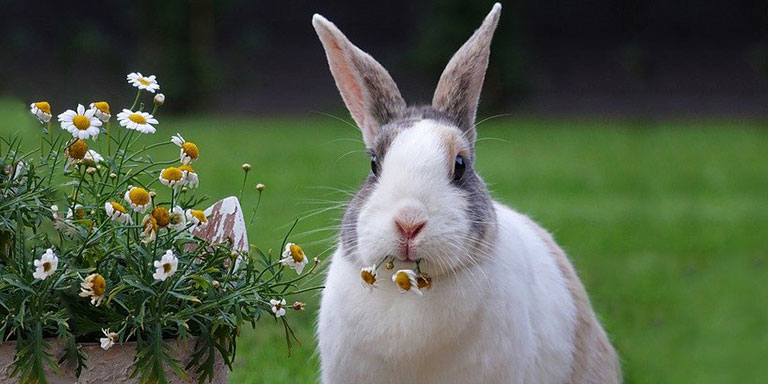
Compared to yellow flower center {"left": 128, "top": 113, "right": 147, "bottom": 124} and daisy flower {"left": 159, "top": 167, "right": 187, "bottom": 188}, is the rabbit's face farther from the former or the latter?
yellow flower center {"left": 128, "top": 113, "right": 147, "bottom": 124}

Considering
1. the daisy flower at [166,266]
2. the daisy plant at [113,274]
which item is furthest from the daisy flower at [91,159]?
the daisy flower at [166,266]

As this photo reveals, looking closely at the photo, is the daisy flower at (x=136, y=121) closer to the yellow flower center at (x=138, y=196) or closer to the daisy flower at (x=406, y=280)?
the yellow flower center at (x=138, y=196)

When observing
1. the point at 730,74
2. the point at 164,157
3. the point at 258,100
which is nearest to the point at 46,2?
the point at 258,100

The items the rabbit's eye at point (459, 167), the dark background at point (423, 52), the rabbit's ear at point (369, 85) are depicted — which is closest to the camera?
the rabbit's eye at point (459, 167)

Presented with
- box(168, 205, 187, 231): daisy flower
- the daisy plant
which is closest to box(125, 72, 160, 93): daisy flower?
the daisy plant

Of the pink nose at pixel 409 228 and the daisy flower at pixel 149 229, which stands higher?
the pink nose at pixel 409 228

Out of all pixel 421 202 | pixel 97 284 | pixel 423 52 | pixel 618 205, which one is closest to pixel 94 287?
pixel 97 284

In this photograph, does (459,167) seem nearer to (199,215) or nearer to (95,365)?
(199,215)
